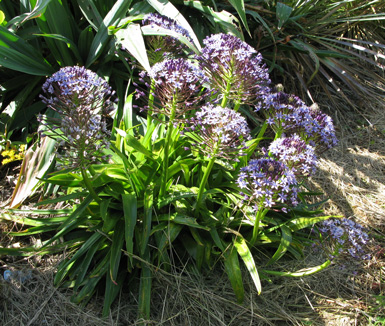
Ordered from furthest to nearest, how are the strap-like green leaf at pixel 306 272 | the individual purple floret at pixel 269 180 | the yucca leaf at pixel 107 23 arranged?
the yucca leaf at pixel 107 23 < the strap-like green leaf at pixel 306 272 < the individual purple floret at pixel 269 180

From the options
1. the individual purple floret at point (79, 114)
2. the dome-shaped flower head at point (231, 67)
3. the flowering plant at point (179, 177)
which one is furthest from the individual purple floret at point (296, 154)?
the individual purple floret at point (79, 114)

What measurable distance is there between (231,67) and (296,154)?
58 cm

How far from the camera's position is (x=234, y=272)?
6.59ft

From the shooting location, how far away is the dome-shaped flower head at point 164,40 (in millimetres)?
2230

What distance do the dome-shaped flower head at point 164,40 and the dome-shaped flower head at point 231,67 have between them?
200 millimetres

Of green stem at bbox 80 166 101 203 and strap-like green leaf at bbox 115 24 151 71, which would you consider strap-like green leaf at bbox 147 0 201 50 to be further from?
green stem at bbox 80 166 101 203

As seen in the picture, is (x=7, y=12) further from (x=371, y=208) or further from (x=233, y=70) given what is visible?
(x=371, y=208)

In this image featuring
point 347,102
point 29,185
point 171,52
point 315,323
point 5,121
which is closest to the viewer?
point 315,323

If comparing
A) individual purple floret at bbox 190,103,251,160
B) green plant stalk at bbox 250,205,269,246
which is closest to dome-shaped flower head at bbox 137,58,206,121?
individual purple floret at bbox 190,103,251,160

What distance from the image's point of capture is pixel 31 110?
293 cm

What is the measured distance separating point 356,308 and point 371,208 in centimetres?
102

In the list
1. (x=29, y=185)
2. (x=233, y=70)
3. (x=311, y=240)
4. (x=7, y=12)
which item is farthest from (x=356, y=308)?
(x=7, y=12)

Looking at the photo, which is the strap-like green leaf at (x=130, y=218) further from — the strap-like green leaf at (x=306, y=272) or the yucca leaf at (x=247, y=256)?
the strap-like green leaf at (x=306, y=272)

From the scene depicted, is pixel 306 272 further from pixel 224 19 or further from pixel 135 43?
pixel 224 19
